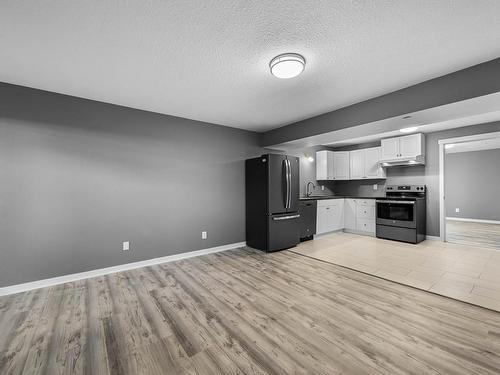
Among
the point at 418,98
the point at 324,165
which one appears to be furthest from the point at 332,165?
the point at 418,98

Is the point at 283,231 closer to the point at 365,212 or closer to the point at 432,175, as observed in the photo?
the point at 365,212

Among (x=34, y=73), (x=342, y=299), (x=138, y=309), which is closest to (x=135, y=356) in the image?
(x=138, y=309)

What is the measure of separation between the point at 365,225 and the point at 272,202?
3.02 m

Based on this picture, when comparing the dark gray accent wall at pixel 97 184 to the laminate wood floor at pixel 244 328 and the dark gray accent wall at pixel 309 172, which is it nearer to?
the laminate wood floor at pixel 244 328

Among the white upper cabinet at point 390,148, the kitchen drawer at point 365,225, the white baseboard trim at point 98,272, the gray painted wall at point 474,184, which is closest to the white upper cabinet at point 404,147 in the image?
the white upper cabinet at point 390,148

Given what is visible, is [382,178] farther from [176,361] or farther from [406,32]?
[176,361]

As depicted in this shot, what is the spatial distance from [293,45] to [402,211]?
460 cm

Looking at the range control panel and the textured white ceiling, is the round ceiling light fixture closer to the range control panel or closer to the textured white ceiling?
the textured white ceiling

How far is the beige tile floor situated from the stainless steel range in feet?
0.72

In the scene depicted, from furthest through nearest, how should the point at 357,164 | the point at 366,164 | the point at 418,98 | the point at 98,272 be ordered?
the point at 357,164 → the point at 366,164 → the point at 98,272 → the point at 418,98

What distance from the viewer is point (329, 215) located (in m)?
5.60

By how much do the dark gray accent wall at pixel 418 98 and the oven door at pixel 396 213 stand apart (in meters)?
2.79

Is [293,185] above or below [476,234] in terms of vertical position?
above

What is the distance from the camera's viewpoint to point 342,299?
2.39 m
